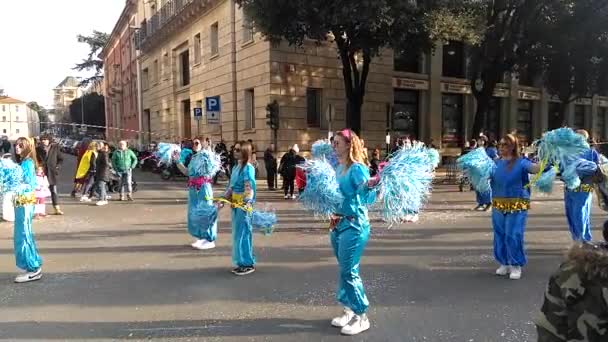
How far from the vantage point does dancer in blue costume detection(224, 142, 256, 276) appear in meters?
6.82

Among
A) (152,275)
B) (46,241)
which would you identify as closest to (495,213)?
(152,275)

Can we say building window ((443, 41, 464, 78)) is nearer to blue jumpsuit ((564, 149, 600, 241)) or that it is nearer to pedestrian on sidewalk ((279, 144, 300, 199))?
pedestrian on sidewalk ((279, 144, 300, 199))

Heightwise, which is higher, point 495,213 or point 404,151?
point 404,151

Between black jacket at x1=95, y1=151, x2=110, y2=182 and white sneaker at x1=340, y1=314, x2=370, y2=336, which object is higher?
black jacket at x1=95, y1=151, x2=110, y2=182

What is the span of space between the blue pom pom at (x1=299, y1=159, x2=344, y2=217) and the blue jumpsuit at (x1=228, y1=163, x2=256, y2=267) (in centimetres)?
185

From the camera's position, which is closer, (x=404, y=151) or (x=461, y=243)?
(x=404, y=151)

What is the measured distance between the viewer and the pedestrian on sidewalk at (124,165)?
15.6 metres

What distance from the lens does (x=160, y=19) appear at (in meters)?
36.8

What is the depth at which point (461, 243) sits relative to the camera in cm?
889

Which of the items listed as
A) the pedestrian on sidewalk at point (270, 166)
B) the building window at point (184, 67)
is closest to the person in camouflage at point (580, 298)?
the pedestrian on sidewalk at point (270, 166)

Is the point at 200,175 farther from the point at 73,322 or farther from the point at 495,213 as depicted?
the point at 495,213

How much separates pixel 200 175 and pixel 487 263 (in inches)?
178

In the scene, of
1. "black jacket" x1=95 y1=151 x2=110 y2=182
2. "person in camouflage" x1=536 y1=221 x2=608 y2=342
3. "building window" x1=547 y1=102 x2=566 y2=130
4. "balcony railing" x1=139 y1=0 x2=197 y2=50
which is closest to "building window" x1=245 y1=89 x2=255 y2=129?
"balcony railing" x1=139 y1=0 x2=197 y2=50

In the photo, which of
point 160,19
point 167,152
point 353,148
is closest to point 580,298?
point 353,148
